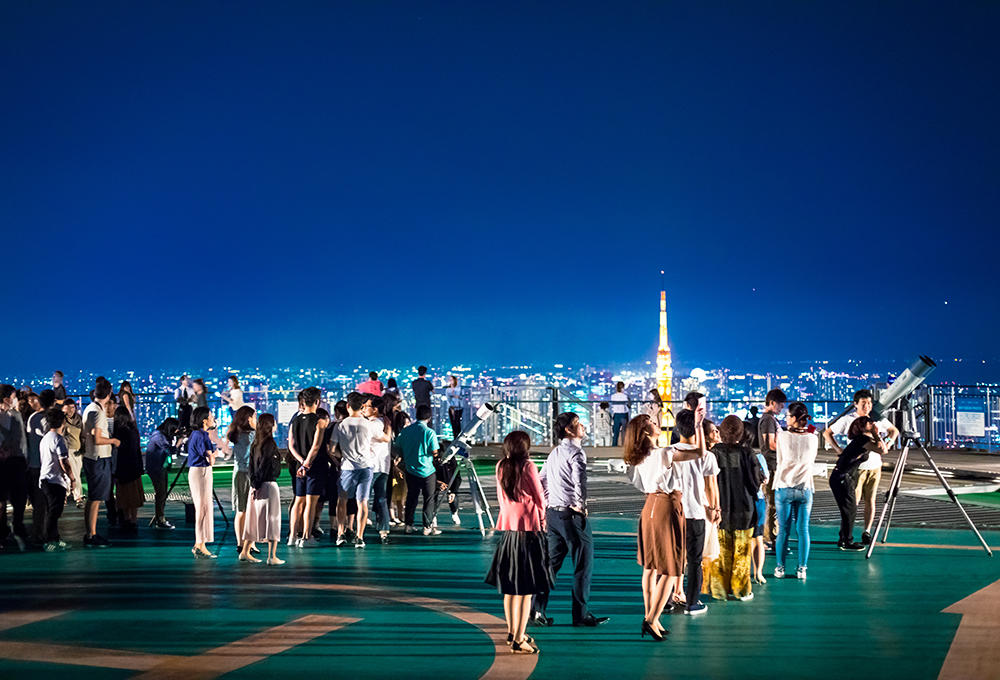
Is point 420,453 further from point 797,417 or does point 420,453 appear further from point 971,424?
point 971,424

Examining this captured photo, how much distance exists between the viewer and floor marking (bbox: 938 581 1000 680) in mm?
7656

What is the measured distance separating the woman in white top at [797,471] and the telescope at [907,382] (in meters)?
1.29

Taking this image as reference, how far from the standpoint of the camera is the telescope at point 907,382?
11.5 metres

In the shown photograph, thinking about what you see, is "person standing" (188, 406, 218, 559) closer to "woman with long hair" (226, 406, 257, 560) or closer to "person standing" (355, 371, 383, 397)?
"woman with long hair" (226, 406, 257, 560)

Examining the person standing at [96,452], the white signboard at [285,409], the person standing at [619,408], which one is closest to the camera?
the person standing at [96,452]

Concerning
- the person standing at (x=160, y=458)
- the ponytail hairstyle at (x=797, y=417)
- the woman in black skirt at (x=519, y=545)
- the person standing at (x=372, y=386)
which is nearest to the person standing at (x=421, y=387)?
the person standing at (x=372, y=386)

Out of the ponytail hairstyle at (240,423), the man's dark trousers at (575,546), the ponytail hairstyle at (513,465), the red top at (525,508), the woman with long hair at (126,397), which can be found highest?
the woman with long hair at (126,397)

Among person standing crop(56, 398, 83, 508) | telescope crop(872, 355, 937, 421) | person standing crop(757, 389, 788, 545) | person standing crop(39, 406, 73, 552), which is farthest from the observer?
person standing crop(56, 398, 83, 508)

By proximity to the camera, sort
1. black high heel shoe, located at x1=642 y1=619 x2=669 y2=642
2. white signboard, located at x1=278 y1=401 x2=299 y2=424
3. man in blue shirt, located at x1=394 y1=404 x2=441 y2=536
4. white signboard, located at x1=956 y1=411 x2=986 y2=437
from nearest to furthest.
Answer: black high heel shoe, located at x1=642 y1=619 x2=669 y2=642 → man in blue shirt, located at x1=394 y1=404 x2=441 y2=536 → white signboard, located at x1=956 y1=411 x2=986 y2=437 → white signboard, located at x1=278 y1=401 x2=299 y2=424

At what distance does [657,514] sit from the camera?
8836 mm

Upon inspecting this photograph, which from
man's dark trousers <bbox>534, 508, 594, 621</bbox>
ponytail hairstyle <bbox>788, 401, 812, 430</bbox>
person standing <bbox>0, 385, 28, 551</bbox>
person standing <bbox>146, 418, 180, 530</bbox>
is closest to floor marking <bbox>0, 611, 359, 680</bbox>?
man's dark trousers <bbox>534, 508, 594, 621</bbox>

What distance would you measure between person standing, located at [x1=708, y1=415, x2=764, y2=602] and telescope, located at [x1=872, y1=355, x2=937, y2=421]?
2.60 metres

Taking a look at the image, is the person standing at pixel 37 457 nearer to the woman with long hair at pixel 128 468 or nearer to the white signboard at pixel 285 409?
the woman with long hair at pixel 128 468

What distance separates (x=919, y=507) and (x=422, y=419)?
26.8 feet
